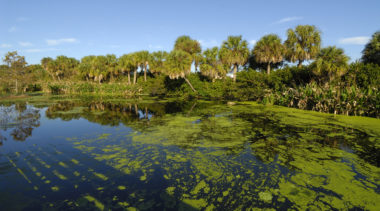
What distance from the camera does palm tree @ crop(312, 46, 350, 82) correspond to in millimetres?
22938

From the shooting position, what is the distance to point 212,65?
39125mm

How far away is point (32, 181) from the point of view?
5.79m

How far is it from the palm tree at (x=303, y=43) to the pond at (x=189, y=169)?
31226 millimetres

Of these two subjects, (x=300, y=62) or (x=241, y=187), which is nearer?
(x=241, y=187)

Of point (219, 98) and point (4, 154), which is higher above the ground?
point (219, 98)

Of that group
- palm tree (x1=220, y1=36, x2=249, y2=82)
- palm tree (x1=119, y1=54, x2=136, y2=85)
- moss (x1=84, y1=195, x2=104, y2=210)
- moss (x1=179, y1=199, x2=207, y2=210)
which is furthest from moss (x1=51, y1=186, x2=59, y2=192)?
palm tree (x1=119, y1=54, x2=136, y2=85)

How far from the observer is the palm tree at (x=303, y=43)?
3841cm

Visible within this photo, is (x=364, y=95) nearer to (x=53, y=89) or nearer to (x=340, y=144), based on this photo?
(x=340, y=144)

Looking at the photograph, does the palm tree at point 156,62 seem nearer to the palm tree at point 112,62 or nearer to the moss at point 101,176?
the palm tree at point 112,62

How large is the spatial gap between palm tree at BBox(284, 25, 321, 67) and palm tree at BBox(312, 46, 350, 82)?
15.1 m

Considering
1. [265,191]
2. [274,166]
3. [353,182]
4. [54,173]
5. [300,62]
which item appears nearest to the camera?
[265,191]

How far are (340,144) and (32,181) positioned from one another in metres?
12.6

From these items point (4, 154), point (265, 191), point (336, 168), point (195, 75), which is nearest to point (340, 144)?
point (336, 168)

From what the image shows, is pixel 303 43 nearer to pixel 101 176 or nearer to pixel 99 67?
pixel 101 176
